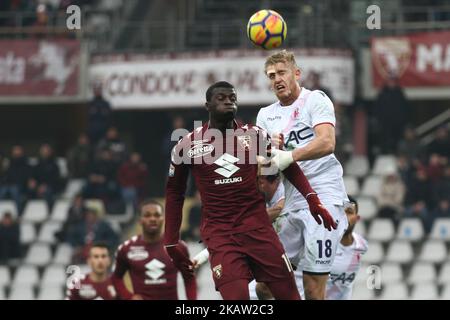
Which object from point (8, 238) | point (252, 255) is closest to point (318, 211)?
point (252, 255)

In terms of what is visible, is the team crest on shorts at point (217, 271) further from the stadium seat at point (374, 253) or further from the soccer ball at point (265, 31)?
the stadium seat at point (374, 253)

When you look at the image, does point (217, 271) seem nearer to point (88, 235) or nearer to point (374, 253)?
point (374, 253)

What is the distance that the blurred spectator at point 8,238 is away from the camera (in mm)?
23062

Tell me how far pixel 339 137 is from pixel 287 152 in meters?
12.1

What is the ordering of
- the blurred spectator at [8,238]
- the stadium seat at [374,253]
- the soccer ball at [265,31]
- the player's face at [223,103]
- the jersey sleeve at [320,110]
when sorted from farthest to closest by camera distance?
the blurred spectator at [8,238]
the stadium seat at [374,253]
the soccer ball at [265,31]
the jersey sleeve at [320,110]
the player's face at [223,103]

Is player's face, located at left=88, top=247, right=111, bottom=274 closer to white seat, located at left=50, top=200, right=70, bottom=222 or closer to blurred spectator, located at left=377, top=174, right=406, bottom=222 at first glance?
blurred spectator, located at left=377, top=174, right=406, bottom=222

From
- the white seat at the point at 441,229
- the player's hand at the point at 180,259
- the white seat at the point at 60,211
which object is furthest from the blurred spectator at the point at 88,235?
the player's hand at the point at 180,259

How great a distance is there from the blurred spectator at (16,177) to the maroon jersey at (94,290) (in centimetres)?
927

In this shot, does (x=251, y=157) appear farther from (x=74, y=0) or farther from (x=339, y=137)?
(x=74, y=0)

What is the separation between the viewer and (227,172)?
10.5 metres

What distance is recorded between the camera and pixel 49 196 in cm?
2444

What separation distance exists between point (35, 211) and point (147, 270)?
10.6 meters

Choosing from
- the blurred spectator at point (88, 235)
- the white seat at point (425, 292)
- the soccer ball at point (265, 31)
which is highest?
the soccer ball at point (265, 31)
